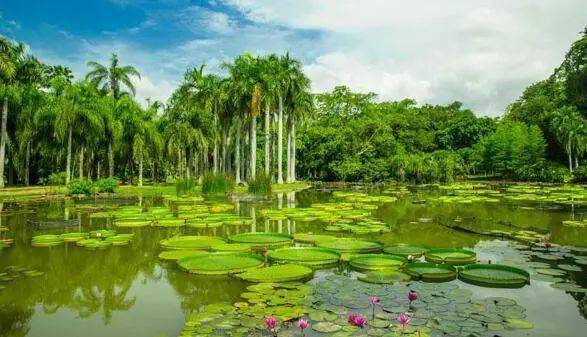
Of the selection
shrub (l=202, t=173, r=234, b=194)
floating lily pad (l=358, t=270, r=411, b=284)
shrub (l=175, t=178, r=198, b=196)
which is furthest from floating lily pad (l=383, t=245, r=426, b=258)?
shrub (l=175, t=178, r=198, b=196)

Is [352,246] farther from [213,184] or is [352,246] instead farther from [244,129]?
[244,129]

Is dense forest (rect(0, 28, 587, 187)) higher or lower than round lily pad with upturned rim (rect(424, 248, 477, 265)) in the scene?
higher

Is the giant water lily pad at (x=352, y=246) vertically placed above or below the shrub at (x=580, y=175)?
below

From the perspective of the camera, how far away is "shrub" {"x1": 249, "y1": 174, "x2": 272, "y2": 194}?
26203 millimetres

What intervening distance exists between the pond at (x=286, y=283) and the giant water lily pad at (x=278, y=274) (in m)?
0.02

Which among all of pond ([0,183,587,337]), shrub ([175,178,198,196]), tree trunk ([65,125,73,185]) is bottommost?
pond ([0,183,587,337])

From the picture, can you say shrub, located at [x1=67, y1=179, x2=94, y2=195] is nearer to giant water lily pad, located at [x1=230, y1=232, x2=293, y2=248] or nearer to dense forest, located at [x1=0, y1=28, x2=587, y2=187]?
dense forest, located at [x1=0, y1=28, x2=587, y2=187]

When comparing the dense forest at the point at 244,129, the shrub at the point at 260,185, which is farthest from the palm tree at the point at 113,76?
the shrub at the point at 260,185

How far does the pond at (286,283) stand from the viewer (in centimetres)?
551

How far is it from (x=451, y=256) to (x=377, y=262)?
1709 mm

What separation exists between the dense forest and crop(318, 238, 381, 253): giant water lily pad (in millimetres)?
16943

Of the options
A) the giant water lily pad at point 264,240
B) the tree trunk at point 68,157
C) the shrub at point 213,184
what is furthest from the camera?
the tree trunk at point 68,157

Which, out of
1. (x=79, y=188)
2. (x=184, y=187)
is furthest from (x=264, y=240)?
(x=79, y=188)

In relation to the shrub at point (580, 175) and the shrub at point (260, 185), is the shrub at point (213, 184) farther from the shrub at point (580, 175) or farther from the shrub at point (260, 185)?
the shrub at point (580, 175)
